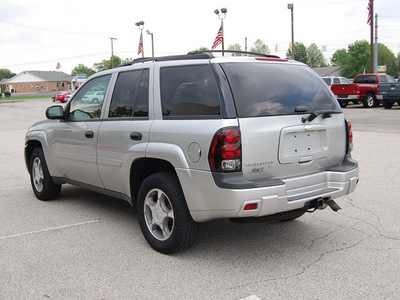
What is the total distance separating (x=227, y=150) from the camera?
11.4ft

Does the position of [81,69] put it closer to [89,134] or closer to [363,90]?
[363,90]

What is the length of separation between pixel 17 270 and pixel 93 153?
1599 millimetres

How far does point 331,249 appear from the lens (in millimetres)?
4113

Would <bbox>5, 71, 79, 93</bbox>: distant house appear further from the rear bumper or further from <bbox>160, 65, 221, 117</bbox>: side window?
the rear bumper

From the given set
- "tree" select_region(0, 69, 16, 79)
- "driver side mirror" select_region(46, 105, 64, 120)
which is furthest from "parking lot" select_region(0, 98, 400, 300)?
"tree" select_region(0, 69, 16, 79)

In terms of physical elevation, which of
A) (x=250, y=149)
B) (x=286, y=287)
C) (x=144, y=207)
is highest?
(x=250, y=149)

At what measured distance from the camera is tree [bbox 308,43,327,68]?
129375 millimetres

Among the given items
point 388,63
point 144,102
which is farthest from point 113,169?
point 388,63

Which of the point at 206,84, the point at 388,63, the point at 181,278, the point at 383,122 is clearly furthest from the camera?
the point at 388,63

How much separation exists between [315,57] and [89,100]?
13461 cm

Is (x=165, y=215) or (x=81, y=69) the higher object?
(x=81, y=69)

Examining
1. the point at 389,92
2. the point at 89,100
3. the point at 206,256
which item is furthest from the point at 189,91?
the point at 389,92

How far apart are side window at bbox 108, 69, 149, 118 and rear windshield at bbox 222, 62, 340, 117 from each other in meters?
1.00

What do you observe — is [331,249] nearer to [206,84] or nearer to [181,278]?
[181,278]
